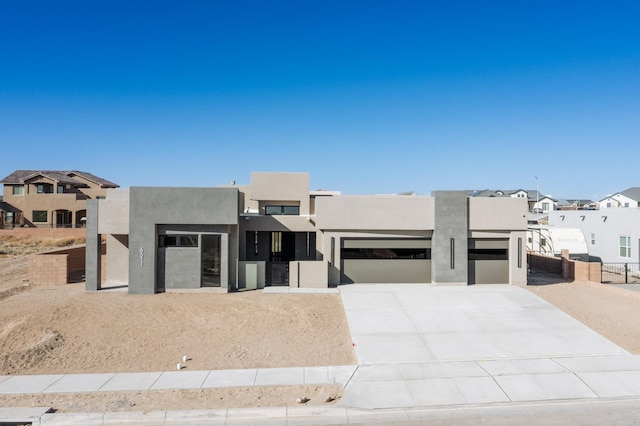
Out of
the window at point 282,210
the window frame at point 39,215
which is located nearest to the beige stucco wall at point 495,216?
the window at point 282,210

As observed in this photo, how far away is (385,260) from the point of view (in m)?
20.4

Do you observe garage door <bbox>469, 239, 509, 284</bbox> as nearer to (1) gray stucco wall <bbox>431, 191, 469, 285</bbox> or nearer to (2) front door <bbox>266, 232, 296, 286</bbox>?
(1) gray stucco wall <bbox>431, 191, 469, 285</bbox>

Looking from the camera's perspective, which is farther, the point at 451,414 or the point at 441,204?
the point at 441,204

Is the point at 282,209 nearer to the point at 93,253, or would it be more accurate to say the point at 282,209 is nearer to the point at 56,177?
the point at 93,253

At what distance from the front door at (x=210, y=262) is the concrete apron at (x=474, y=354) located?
6.07 metres

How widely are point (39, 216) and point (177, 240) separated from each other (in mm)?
41759

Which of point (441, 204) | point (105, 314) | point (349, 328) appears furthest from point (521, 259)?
point (105, 314)

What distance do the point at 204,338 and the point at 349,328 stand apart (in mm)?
4919

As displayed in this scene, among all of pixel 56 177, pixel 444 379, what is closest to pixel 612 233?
pixel 444 379

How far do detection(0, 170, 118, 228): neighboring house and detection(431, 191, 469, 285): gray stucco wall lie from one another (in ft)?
148

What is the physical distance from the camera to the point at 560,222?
Answer: 3447cm

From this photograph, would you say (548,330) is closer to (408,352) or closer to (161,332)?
(408,352)

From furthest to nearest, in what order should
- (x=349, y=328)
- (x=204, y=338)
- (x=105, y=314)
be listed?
(x=105, y=314), (x=349, y=328), (x=204, y=338)

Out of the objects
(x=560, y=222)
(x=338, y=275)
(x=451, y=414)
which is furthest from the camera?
(x=560, y=222)
